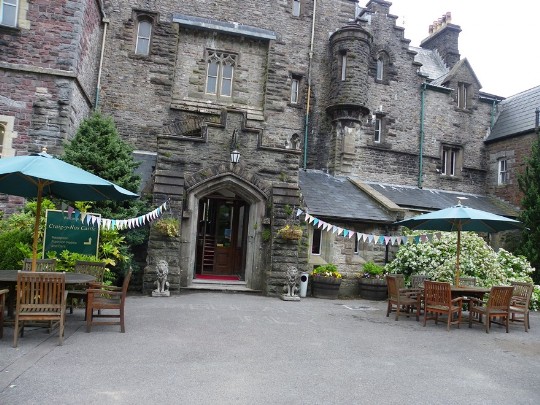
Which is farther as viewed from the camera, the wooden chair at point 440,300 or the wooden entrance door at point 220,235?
the wooden entrance door at point 220,235

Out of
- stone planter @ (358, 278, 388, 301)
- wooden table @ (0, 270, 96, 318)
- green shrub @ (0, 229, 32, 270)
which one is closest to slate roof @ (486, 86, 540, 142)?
stone planter @ (358, 278, 388, 301)

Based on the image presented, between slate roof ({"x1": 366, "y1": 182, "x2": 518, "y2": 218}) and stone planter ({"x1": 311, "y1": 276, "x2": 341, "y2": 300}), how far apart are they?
5387 millimetres

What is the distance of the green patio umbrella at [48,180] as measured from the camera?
6.45 meters

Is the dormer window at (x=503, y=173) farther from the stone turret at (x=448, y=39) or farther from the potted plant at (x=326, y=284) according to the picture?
the potted plant at (x=326, y=284)

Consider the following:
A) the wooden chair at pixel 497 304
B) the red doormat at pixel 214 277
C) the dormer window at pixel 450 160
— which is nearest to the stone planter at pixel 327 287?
the red doormat at pixel 214 277

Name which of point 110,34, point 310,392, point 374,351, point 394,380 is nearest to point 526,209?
point 374,351

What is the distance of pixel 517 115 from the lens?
2073 cm

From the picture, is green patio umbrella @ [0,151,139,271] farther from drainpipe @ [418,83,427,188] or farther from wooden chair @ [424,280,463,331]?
drainpipe @ [418,83,427,188]

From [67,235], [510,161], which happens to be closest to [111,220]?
[67,235]

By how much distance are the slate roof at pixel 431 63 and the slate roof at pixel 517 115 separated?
3.53 metres

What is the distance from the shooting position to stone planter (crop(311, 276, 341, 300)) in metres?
13.6

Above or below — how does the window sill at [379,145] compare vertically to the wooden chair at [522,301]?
above

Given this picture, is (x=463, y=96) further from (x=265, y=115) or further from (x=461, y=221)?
(x=461, y=221)

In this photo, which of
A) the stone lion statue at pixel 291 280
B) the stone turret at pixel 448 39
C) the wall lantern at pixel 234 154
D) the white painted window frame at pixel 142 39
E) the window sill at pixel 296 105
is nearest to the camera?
the stone lion statue at pixel 291 280
